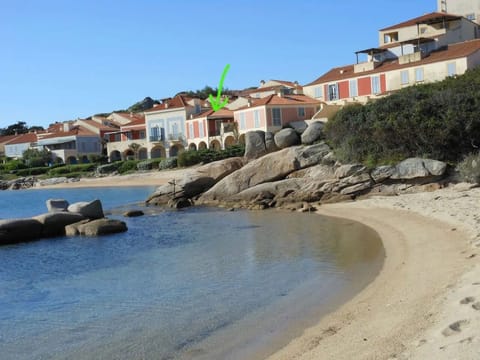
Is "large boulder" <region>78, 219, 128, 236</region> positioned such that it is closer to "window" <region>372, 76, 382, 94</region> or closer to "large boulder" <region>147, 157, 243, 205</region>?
"large boulder" <region>147, 157, 243, 205</region>

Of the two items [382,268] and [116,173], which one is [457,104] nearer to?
[382,268]

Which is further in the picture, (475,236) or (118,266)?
(118,266)

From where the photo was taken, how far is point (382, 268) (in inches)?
523

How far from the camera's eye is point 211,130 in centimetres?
6862

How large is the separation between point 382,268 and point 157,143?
211 feet

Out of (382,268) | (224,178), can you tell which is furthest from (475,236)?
(224,178)

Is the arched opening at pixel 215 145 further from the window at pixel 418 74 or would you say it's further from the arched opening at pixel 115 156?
the window at pixel 418 74

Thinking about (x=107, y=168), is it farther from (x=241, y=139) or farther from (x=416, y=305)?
(x=416, y=305)

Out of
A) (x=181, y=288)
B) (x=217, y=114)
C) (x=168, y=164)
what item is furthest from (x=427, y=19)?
(x=181, y=288)

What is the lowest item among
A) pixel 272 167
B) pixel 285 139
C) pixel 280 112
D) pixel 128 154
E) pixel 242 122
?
pixel 272 167

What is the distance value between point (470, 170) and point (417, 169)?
291 cm

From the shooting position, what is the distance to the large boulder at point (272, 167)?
31469mm

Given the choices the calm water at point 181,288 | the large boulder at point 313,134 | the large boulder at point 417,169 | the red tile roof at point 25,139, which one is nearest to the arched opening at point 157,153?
the red tile roof at point 25,139

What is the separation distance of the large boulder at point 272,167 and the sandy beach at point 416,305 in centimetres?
1320
